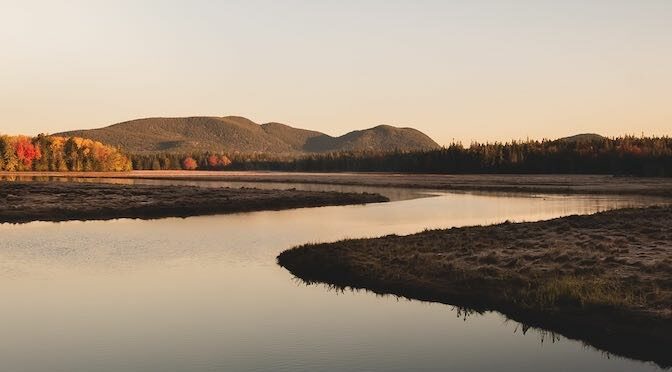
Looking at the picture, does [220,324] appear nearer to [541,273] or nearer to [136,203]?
[541,273]

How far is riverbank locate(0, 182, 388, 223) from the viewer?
62.9 metres

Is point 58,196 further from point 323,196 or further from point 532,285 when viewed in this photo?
point 532,285

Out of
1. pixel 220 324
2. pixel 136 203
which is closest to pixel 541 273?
pixel 220 324

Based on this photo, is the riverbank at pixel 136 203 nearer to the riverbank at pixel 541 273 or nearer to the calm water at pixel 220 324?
the calm water at pixel 220 324

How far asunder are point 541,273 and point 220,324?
13.8 meters

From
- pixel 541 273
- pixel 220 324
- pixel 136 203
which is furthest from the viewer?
pixel 136 203

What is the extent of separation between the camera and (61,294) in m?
24.8

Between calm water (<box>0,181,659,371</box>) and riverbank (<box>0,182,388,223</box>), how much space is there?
2687 cm

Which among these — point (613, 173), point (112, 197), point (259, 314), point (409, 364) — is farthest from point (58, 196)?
point (613, 173)

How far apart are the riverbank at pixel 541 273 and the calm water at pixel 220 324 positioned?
130 cm

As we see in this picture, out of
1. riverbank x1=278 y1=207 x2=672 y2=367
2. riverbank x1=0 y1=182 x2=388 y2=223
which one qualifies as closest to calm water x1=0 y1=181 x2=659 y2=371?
riverbank x1=278 y1=207 x2=672 y2=367

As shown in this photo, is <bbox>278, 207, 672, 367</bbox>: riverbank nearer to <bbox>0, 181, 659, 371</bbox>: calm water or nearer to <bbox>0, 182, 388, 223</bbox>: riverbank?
<bbox>0, 181, 659, 371</bbox>: calm water

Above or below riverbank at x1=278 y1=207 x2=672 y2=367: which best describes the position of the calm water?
below

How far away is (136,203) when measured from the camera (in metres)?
74.6
